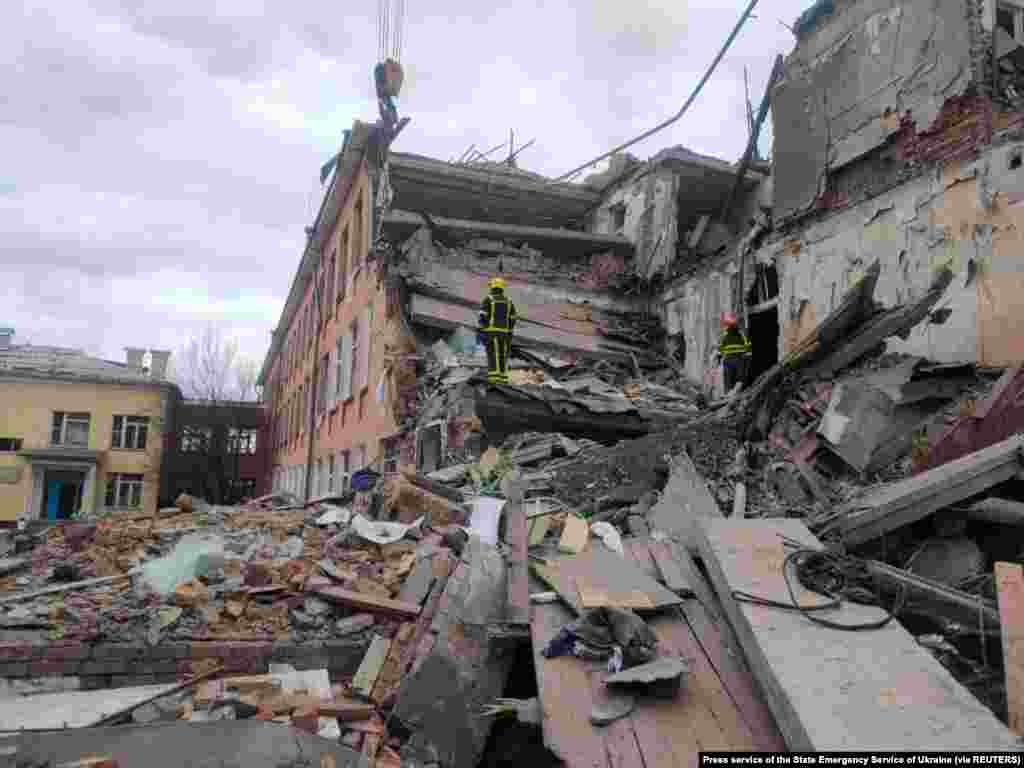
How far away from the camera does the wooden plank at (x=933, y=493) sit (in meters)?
4.70

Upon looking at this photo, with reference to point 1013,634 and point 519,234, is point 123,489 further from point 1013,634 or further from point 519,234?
point 1013,634

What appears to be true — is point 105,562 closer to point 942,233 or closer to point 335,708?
point 335,708

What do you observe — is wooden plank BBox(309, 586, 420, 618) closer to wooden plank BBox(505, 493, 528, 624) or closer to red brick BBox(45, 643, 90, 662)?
wooden plank BBox(505, 493, 528, 624)

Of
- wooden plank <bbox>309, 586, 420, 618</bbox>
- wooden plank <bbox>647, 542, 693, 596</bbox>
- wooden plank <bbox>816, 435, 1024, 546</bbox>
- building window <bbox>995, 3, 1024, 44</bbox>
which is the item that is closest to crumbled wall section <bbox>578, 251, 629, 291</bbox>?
building window <bbox>995, 3, 1024, 44</bbox>

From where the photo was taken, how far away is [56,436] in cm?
3266

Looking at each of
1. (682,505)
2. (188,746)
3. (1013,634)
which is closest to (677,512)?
(682,505)

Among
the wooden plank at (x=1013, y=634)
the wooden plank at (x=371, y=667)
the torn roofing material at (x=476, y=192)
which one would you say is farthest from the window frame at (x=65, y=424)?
the wooden plank at (x=1013, y=634)

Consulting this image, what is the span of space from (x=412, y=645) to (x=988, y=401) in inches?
190

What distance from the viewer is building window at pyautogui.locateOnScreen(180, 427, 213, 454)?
36062 millimetres

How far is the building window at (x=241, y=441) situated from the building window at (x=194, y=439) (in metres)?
1.13

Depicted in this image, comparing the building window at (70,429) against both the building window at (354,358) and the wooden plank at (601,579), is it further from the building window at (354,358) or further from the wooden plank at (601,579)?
the wooden plank at (601,579)

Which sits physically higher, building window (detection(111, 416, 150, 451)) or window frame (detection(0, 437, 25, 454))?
building window (detection(111, 416, 150, 451))

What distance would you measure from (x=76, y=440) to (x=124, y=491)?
314 centimetres

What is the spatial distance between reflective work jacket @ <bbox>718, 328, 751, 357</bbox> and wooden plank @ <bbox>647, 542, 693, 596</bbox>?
20.0 feet
